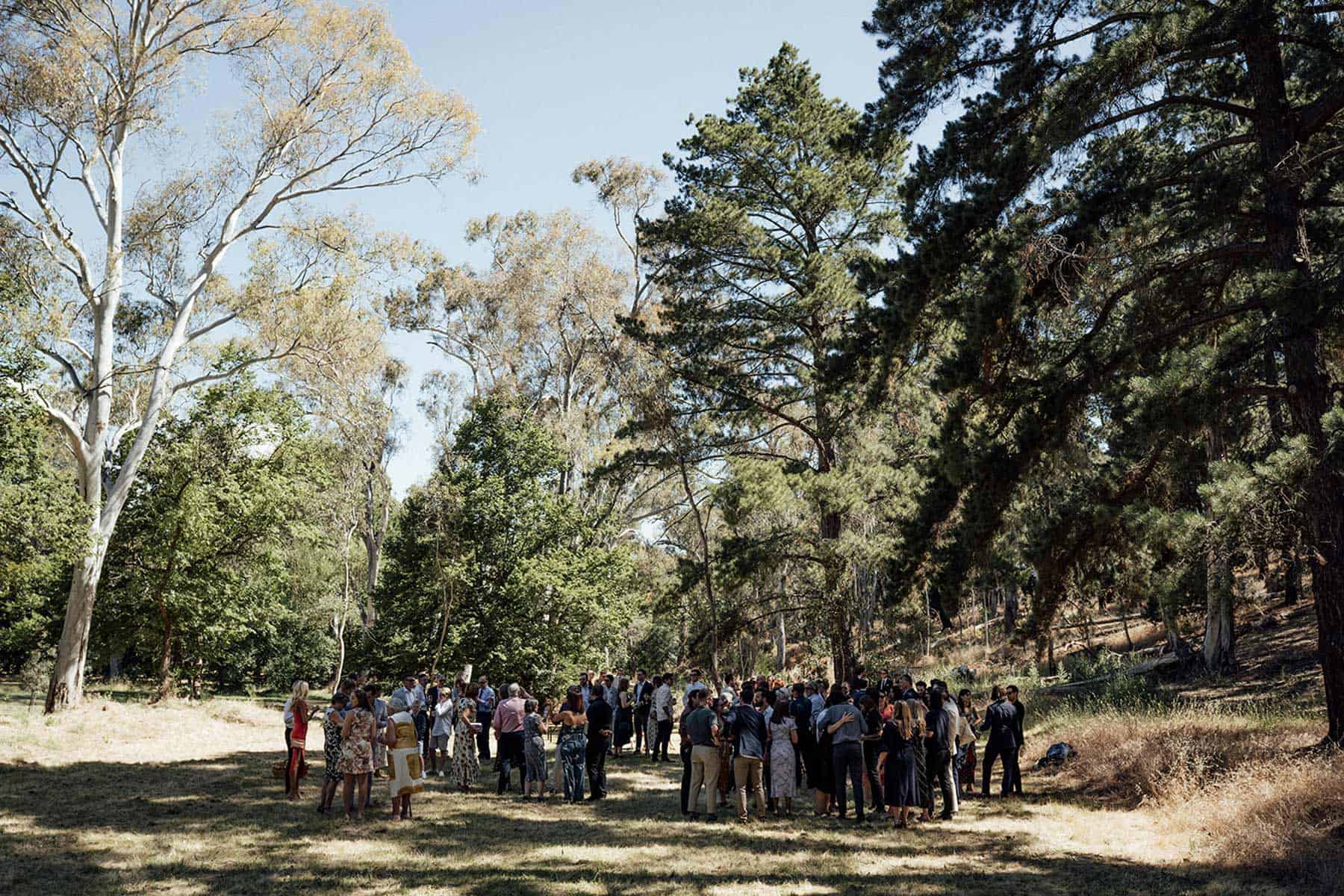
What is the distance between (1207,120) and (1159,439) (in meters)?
8.29

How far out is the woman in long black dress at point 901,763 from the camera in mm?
10984

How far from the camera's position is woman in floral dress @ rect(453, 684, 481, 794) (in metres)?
13.4

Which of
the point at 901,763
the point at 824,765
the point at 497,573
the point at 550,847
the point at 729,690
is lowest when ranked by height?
the point at 550,847

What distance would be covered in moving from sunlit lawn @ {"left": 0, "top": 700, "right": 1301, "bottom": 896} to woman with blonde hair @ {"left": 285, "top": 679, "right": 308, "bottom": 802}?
0.31 m

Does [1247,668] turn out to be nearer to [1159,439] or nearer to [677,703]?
[1159,439]

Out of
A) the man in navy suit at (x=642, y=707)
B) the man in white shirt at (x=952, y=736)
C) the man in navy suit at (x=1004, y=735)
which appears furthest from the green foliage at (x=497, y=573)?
the man in white shirt at (x=952, y=736)

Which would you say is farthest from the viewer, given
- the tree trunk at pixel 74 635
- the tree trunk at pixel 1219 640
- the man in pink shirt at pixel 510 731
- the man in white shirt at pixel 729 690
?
the tree trunk at pixel 1219 640

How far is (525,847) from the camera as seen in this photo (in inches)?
376

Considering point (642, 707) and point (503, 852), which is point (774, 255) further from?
point (503, 852)

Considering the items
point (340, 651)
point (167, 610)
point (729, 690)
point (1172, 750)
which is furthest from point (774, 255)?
point (340, 651)

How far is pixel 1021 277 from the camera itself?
10094 mm

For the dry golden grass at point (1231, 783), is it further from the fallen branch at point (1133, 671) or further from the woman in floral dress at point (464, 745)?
the woman in floral dress at point (464, 745)

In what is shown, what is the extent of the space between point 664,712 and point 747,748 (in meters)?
6.36

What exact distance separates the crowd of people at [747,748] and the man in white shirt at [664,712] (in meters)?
3.40
